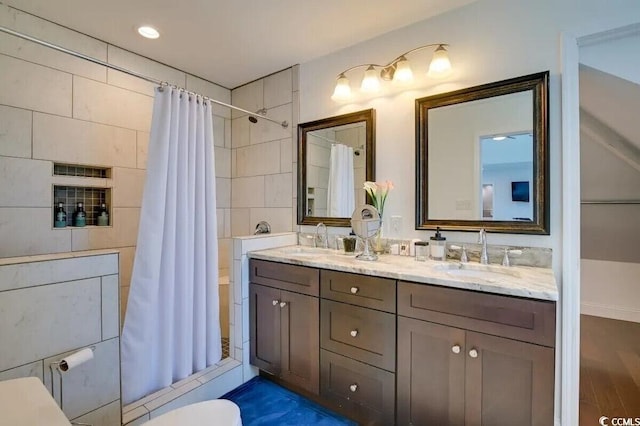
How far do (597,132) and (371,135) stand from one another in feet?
7.08

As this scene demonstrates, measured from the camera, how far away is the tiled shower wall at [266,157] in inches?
101

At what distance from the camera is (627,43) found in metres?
1.43

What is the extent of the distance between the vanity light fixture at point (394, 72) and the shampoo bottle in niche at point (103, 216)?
6.35 ft

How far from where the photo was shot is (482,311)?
1218 mm

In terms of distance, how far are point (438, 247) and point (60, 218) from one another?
250 cm

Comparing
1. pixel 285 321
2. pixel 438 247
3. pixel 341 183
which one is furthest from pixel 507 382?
pixel 341 183

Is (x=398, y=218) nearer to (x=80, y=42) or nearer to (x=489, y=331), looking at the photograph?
(x=489, y=331)

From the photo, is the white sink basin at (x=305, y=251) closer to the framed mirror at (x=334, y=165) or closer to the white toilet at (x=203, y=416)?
the framed mirror at (x=334, y=165)

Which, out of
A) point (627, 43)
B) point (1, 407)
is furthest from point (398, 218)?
point (1, 407)

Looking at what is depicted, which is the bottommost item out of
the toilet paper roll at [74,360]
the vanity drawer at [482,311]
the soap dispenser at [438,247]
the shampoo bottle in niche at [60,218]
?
the toilet paper roll at [74,360]

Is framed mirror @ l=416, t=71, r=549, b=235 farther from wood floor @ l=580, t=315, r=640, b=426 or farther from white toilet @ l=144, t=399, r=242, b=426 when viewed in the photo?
white toilet @ l=144, t=399, r=242, b=426

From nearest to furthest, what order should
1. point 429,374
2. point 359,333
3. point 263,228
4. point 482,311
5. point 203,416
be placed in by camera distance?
1. point 203,416
2. point 482,311
3. point 429,374
4. point 359,333
5. point 263,228

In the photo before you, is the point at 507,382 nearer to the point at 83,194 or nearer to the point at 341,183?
the point at 341,183

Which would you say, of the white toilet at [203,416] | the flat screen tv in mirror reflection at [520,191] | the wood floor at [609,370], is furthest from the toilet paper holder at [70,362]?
the wood floor at [609,370]
